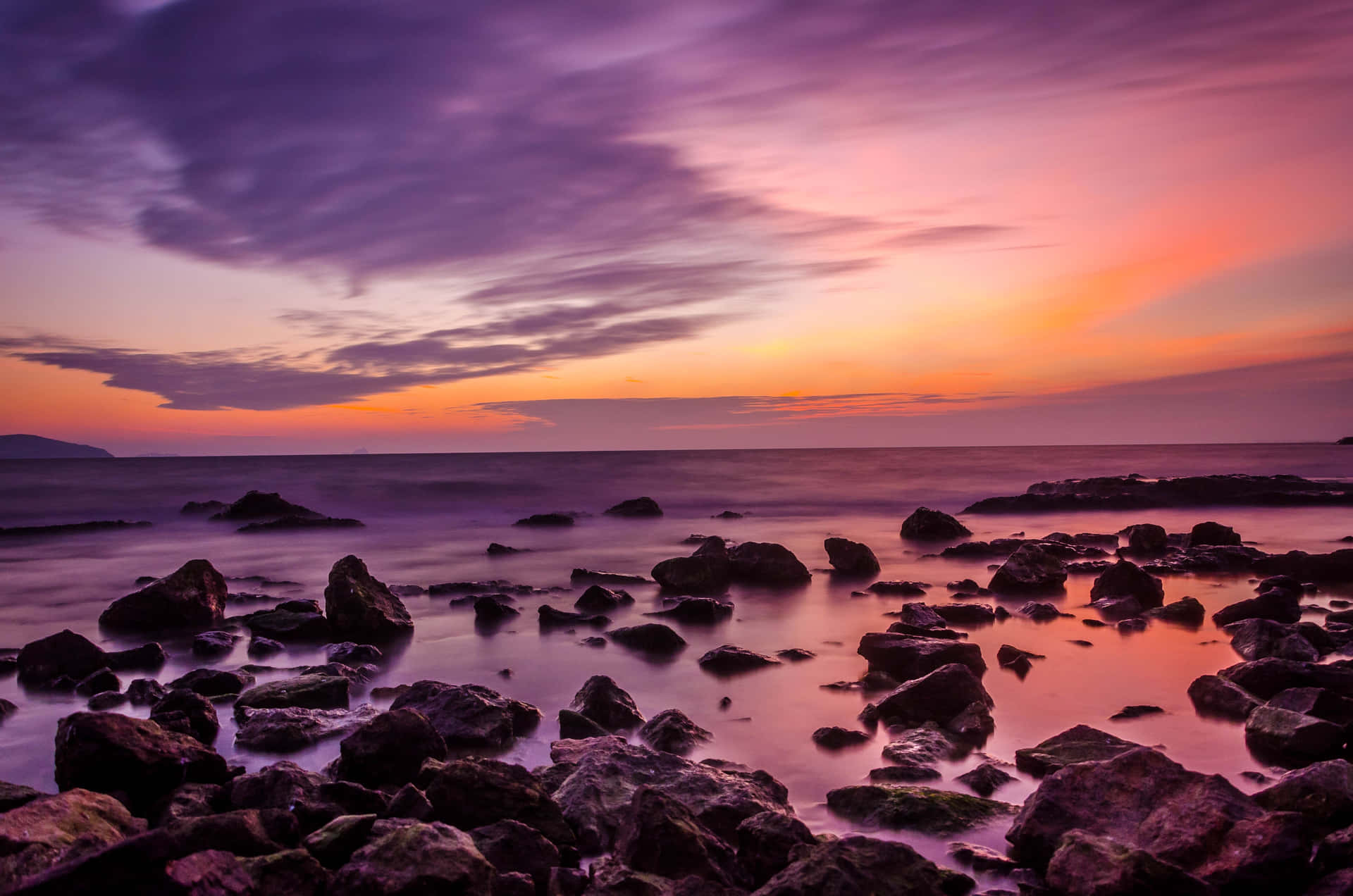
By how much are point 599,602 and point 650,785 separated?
8673 millimetres

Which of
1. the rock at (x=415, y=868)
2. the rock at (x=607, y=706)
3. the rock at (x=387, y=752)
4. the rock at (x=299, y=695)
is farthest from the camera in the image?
the rock at (x=299, y=695)

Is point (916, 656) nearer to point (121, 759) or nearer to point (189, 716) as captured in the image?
point (189, 716)

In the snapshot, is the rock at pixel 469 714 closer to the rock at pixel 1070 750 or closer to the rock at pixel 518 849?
the rock at pixel 518 849

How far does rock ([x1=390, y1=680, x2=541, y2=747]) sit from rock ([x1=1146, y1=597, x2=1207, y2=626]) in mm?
9390

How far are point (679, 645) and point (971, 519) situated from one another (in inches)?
920

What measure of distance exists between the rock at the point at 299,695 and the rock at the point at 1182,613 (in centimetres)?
1119

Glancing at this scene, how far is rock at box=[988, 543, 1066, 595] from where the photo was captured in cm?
1503

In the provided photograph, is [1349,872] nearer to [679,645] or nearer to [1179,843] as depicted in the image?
[1179,843]

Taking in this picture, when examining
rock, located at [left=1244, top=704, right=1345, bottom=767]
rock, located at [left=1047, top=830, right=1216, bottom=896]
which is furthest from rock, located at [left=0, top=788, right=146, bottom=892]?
rock, located at [left=1244, top=704, right=1345, bottom=767]

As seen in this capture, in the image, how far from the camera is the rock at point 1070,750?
6.60m

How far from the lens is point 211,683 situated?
920cm

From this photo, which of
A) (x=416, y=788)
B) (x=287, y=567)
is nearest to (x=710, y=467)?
(x=287, y=567)

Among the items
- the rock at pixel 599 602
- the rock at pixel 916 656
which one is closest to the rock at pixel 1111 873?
the rock at pixel 916 656

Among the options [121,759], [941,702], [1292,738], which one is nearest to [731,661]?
[941,702]
